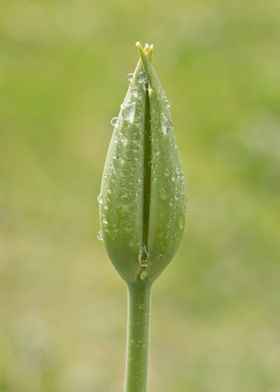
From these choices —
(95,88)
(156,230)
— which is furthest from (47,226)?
(156,230)

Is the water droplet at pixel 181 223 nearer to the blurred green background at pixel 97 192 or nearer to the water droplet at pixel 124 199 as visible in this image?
the water droplet at pixel 124 199

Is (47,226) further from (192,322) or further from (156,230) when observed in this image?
(156,230)

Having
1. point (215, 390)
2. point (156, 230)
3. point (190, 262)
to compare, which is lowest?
point (156, 230)

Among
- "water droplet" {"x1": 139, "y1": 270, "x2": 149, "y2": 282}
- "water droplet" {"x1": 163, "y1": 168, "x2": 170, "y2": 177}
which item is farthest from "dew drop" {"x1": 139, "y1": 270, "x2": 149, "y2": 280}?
"water droplet" {"x1": 163, "y1": 168, "x2": 170, "y2": 177}

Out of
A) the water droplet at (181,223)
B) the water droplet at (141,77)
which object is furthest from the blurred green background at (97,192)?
the water droplet at (141,77)

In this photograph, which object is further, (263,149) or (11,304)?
(263,149)
